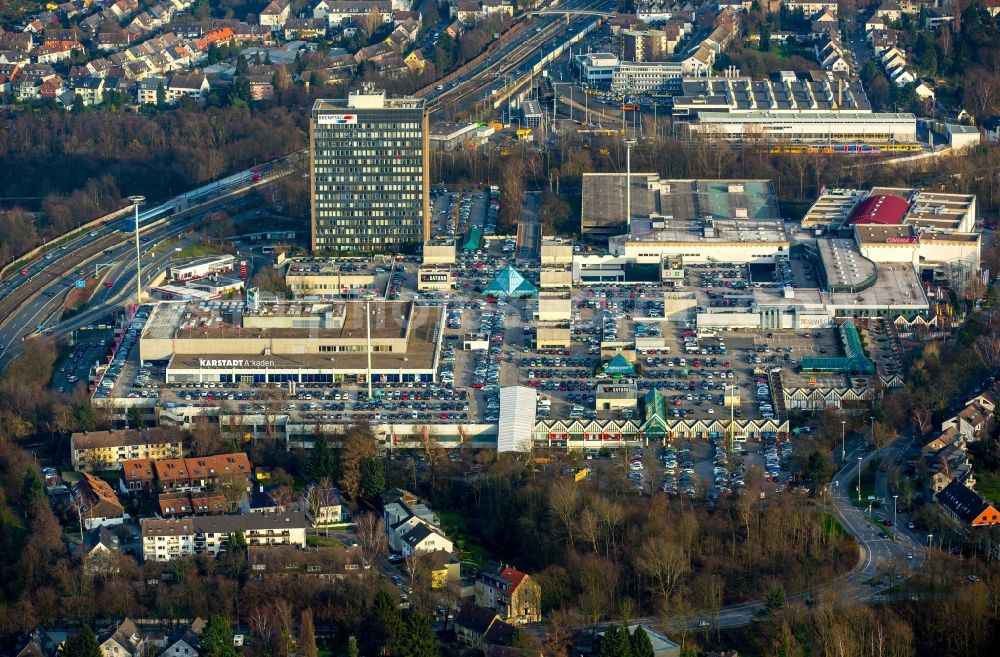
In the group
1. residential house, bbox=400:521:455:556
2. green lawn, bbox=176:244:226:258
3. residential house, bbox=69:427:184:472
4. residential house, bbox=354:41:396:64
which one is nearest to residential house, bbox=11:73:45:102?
residential house, bbox=354:41:396:64

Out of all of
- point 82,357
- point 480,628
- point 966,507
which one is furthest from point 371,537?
point 82,357

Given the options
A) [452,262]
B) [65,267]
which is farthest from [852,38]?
[65,267]

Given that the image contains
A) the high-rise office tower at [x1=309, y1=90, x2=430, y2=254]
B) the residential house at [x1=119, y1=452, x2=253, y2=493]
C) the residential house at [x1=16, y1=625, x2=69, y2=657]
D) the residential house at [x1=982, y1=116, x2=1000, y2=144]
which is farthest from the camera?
the residential house at [x1=982, y1=116, x2=1000, y2=144]

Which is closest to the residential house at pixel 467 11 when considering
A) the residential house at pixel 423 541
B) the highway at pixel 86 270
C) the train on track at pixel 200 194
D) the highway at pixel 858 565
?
the train on track at pixel 200 194

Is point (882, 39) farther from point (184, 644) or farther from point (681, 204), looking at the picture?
point (184, 644)

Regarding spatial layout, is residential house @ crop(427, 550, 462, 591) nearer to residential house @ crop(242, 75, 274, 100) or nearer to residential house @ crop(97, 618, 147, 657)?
residential house @ crop(97, 618, 147, 657)

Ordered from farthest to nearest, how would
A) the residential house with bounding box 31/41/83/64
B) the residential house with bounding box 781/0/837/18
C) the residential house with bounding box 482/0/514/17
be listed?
the residential house with bounding box 482/0/514/17 → the residential house with bounding box 781/0/837/18 → the residential house with bounding box 31/41/83/64
